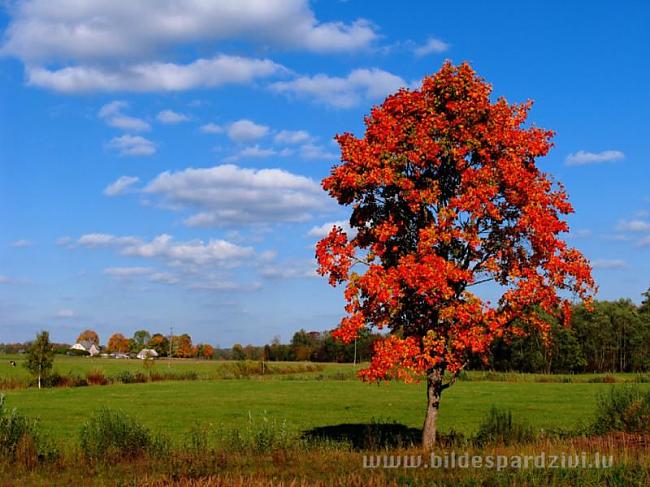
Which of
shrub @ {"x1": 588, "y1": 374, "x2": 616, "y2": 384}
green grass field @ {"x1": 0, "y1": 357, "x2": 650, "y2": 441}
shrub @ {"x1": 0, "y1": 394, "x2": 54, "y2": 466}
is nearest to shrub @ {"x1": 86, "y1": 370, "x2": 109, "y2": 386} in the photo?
green grass field @ {"x1": 0, "y1": 357, "x2": 650, "y2": 441}

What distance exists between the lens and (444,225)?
13.8 metres

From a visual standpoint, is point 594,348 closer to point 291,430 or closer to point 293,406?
point 293,406

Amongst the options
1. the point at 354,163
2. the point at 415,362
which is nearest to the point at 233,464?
the point at 415,362

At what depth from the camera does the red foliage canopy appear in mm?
13633

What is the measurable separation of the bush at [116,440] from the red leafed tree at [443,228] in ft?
17.6

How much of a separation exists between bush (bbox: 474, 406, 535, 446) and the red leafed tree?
2.34 metres

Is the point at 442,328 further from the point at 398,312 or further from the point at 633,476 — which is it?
the point at 633,476

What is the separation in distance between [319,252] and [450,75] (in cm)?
515

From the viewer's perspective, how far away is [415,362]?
13.7 metres

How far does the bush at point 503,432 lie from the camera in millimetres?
16359

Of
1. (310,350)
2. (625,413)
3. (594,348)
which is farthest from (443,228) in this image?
(310,350)

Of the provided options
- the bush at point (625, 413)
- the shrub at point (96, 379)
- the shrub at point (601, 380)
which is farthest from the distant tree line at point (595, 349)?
the bush at point (625, 413)

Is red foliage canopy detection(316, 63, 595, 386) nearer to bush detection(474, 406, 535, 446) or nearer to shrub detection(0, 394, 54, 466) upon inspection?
bush detection(474, 406, 535, 446)

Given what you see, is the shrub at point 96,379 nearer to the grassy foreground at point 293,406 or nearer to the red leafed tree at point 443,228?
the grassy foreground at point 293,406
